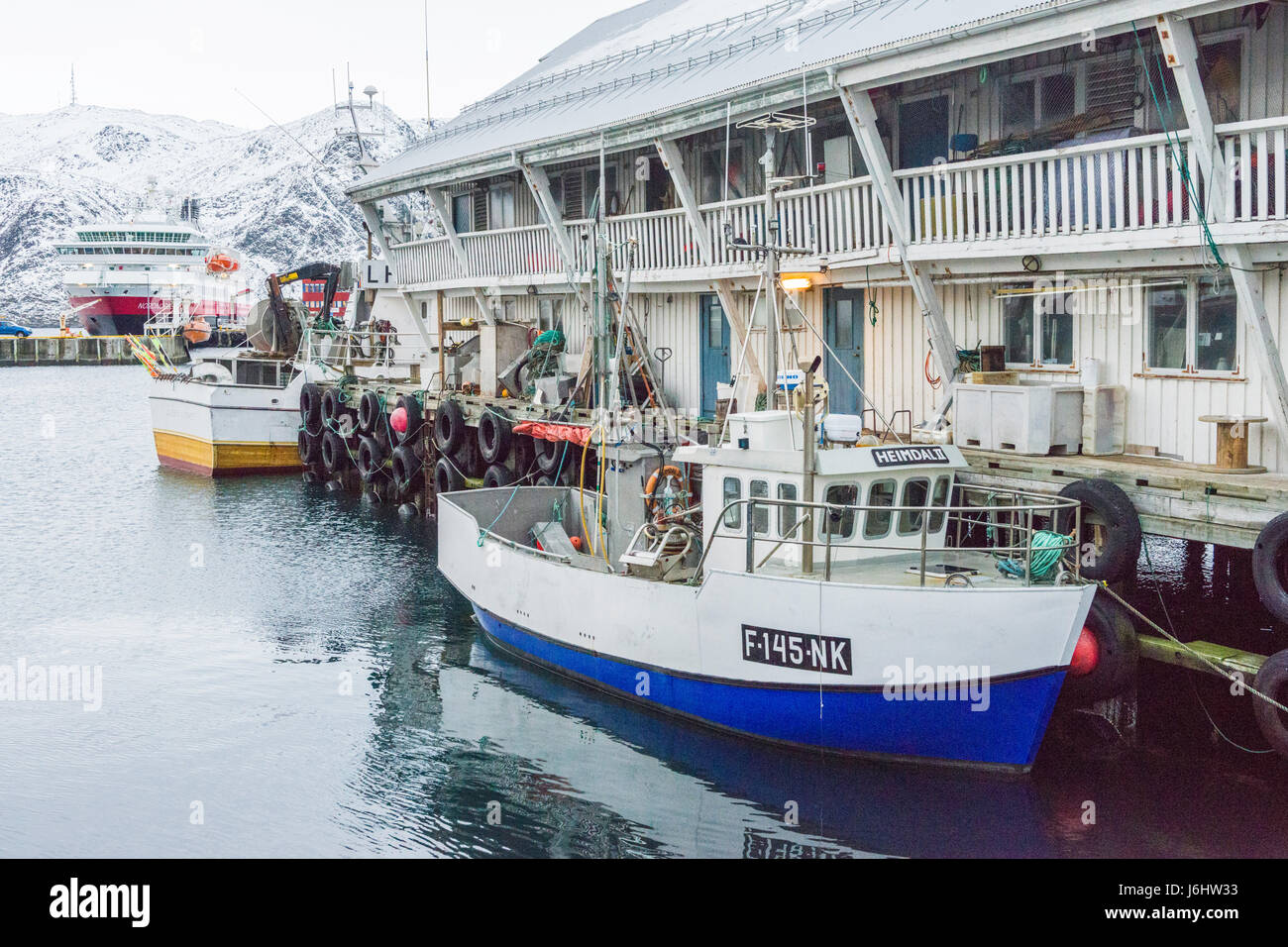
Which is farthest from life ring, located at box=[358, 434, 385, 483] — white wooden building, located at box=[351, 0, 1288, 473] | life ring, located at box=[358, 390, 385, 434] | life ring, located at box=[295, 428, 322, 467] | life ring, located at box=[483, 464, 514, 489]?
white wooden building, located at box=[351, 0, 1288, 473]

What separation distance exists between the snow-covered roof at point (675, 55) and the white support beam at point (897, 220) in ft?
2.66

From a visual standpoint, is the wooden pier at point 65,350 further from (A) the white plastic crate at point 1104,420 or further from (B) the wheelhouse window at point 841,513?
(B) the wheelhouse window at point 841,513

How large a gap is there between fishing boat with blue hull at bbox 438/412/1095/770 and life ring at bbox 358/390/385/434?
1808 cm

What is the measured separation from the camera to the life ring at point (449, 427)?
29.5 meters

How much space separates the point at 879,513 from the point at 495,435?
14.1 metres

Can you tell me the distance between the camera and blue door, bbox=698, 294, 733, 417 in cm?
2478

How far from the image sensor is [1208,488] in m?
14.2

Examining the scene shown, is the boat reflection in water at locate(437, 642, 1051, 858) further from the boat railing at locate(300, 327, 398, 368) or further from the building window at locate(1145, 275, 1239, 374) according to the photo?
the boat railing at locate(300, 327, 398, 368)

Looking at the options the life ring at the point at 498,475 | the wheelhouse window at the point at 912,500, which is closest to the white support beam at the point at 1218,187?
the wheelhouse window at the point at 912,500

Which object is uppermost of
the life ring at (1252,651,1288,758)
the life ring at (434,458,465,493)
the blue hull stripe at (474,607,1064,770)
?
the life ring at (434,458,465,493)

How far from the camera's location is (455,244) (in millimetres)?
31734

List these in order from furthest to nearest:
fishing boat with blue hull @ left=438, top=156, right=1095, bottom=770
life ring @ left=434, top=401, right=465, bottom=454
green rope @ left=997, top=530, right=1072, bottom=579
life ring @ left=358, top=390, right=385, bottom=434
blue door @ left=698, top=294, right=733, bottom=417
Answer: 1. life ring @ left=358, top=390, right=385, bottom=434
2. life ring @ left=434, top=401, right=465, bottom=454
3. blue door @ left=698, top=294, right=733, bottom=417
4. green rope @ left=997, top=530, right=1072, bottom=579
5. fishing boat with blue hull @ left=438, top=156, right=1095, bottom=770

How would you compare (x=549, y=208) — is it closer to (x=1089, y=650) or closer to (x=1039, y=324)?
(x=1039, y=324)

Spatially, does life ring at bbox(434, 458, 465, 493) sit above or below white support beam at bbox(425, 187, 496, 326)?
below
